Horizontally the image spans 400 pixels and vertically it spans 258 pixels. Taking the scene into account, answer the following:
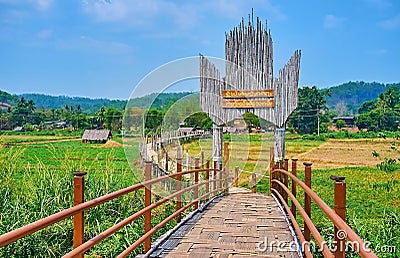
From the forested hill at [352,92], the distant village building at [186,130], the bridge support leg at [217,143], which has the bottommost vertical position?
the bridge support leg at [217,143]

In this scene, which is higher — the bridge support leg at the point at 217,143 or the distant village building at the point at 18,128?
the distant village building at the point at 18,128

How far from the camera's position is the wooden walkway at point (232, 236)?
10.5 ft

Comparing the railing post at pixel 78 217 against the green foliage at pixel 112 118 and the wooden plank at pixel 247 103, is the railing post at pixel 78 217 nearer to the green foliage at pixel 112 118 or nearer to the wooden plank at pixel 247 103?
the wooden plank at pixel 247 103

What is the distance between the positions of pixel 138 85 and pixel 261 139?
3473 millimetres

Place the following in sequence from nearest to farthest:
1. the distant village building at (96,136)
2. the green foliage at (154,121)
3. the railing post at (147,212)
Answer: the railing post at (147,212) → the green foliage at (154,121) → the distant village building at (96,136)

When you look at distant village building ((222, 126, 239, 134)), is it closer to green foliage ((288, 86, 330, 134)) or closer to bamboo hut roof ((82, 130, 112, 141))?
green foliage ((288, 86, 330, 134))

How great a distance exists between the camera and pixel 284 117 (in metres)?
6.37

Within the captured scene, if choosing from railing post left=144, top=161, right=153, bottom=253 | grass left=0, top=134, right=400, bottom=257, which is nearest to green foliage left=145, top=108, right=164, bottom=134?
grass left=0, top=134, right=400, bottom=257

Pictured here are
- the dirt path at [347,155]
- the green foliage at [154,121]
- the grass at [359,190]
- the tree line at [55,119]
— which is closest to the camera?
the grass at [359,190]

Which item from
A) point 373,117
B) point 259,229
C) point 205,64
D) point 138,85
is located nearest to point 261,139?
point 205,64

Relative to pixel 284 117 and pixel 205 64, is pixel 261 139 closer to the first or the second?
pixel 284 117

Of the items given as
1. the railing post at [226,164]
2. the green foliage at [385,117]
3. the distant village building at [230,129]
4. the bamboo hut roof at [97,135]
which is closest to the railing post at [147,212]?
the distant village building at [230,129]

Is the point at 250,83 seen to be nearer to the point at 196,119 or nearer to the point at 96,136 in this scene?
the point at 196,119

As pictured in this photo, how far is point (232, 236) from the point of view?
146 inches
